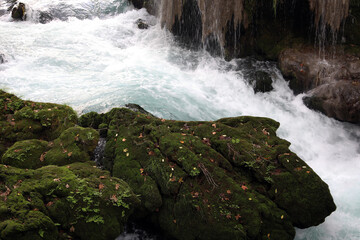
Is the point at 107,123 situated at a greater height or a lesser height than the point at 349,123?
greater

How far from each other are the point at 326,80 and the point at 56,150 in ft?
29.4

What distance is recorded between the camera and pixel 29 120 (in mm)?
5496

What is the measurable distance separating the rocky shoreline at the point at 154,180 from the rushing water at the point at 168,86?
1.21m

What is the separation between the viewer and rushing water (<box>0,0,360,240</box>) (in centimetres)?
723

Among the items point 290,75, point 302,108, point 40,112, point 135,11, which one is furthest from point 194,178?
point 135,11

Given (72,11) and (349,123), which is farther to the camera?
(72,11)

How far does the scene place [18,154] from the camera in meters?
4.44

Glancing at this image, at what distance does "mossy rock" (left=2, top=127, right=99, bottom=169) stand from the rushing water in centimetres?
311

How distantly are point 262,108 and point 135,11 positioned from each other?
13.4 meters

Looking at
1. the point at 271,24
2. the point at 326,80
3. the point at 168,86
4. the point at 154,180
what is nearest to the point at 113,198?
the point at 154,180

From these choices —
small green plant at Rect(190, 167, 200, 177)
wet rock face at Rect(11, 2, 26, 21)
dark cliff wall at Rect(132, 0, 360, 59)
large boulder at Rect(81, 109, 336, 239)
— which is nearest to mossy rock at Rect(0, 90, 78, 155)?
large boulder at Rect(81, 109, 336, 239)

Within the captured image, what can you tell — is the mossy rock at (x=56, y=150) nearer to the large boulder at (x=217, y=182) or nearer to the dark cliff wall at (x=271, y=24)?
the large boulder at (x=217, y=182)

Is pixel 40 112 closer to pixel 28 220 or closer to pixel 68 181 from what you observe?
pixel 68 181

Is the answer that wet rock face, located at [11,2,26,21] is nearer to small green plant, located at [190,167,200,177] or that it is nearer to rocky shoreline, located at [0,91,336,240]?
rocky shoreline, located at [0,91,336,240]
